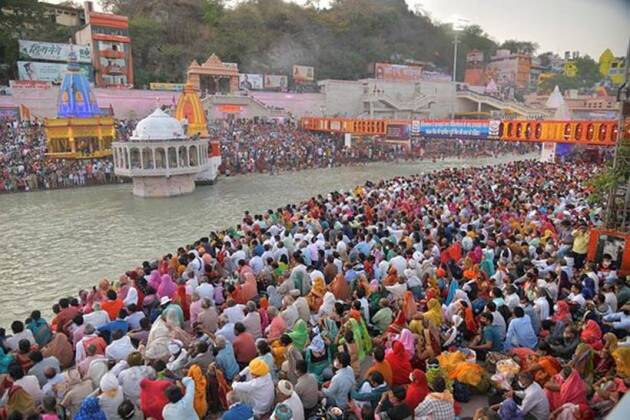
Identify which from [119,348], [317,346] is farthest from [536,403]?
[119,348]

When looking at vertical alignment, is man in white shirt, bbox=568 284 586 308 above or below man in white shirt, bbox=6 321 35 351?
above

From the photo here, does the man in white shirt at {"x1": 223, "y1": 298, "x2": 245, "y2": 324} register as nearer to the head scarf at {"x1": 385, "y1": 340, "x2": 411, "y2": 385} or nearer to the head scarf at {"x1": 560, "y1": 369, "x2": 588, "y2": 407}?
the head scarf at {"x1": 385, "y1": 340, "x2": 411, "y2": 385}

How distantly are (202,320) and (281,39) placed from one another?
53357mm

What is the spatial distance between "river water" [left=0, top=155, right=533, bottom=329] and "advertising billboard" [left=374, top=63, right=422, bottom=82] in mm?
29560

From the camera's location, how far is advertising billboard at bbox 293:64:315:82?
51.9 meters

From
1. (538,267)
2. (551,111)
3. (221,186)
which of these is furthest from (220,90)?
(538,267)

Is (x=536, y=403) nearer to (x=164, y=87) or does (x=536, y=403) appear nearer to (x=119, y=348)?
(x=119, y=348)

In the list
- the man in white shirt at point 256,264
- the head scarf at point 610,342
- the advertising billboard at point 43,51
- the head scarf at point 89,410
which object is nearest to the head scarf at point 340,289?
the man in white shirt at point 256,264

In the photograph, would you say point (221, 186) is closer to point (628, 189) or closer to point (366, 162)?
point (366, 162)

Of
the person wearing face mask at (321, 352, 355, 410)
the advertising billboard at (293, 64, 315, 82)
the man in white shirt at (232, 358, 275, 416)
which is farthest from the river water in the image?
the advertising billboard at (293, 64, 315, 82)

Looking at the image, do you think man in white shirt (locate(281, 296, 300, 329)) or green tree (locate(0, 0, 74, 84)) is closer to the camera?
man in white shirt (locate(281, 296, 300, 329))

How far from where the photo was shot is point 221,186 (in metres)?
25.5

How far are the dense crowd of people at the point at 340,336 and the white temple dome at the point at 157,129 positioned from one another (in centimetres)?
1373

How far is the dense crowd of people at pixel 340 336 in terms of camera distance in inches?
188
